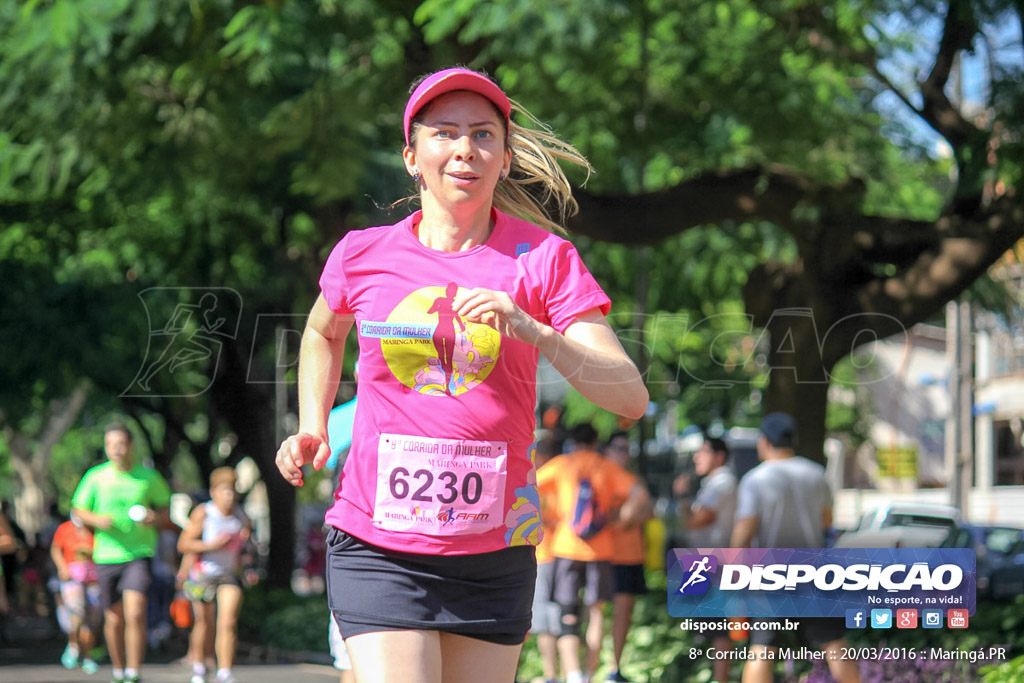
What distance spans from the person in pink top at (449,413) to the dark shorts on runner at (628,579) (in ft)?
23.5

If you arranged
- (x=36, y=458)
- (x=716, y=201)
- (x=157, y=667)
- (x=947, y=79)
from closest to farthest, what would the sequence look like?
(x=947, y=79)
(x=716, y=201)
(x=157, y=667)
(x=36, y=458)

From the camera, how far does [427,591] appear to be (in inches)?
119

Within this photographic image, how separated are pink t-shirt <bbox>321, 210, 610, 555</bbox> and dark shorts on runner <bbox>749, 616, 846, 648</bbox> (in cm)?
470

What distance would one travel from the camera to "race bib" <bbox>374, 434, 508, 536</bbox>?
9.91ft

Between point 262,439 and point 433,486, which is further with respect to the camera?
point 262,439

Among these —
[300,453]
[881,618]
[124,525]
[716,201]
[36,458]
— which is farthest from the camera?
[36,458]

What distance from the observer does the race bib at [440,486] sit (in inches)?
119

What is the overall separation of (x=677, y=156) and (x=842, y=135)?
1886 millimetres

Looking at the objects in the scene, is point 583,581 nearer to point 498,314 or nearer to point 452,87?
point 452,87

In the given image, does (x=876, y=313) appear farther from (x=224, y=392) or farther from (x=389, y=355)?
(x=224, y=392)

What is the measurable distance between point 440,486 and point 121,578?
24.9 feet

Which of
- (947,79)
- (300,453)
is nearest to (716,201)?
(947,79)

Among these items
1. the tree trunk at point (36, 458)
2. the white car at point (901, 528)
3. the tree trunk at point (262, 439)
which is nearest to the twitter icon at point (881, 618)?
the white car at point (901, 528)

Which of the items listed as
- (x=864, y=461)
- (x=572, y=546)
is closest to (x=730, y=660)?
(x=572, y=546)
